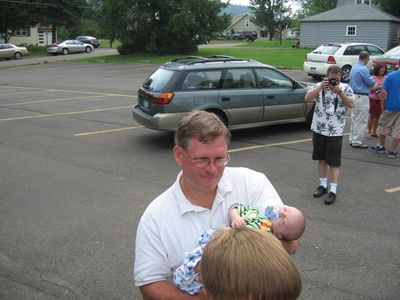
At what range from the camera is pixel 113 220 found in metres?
5.52

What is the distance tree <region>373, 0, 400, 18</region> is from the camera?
45.5m

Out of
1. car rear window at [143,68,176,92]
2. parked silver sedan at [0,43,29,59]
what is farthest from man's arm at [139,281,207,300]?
parked silver sedan at [0,43,29,59]

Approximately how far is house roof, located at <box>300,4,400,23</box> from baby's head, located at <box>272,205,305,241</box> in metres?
45.0

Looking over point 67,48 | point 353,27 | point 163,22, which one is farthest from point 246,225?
point 67,48

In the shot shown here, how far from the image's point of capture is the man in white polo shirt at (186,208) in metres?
2.05

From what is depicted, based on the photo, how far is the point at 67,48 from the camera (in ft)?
164

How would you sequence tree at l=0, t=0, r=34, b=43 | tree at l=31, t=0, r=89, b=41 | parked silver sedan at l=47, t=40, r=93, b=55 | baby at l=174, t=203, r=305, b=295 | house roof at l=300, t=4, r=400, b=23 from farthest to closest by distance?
tree at l=31, t=0, r=89, b=41, parked silver sedan at l=47, t=40, r=93, b=55, tree at l=0, t=0, r=34, b=43, house roof at l=300, t=4, r=400, b=23, baby at l=174, t=203, r=305, b=295

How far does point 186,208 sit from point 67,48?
168ft

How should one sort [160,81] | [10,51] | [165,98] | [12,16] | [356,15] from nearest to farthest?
[165,98] < [160,81] < [10,51] < [356,15] < [12,16]

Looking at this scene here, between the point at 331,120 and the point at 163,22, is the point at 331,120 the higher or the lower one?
the lower one

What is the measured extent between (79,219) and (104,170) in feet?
7.33

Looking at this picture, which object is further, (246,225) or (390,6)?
(390,6)

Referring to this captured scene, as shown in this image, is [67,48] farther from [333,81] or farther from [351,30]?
[333,81]

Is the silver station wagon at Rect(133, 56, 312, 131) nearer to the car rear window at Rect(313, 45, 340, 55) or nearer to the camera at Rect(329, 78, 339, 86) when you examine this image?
the camera at Rect(329, 78, 339, 86)
